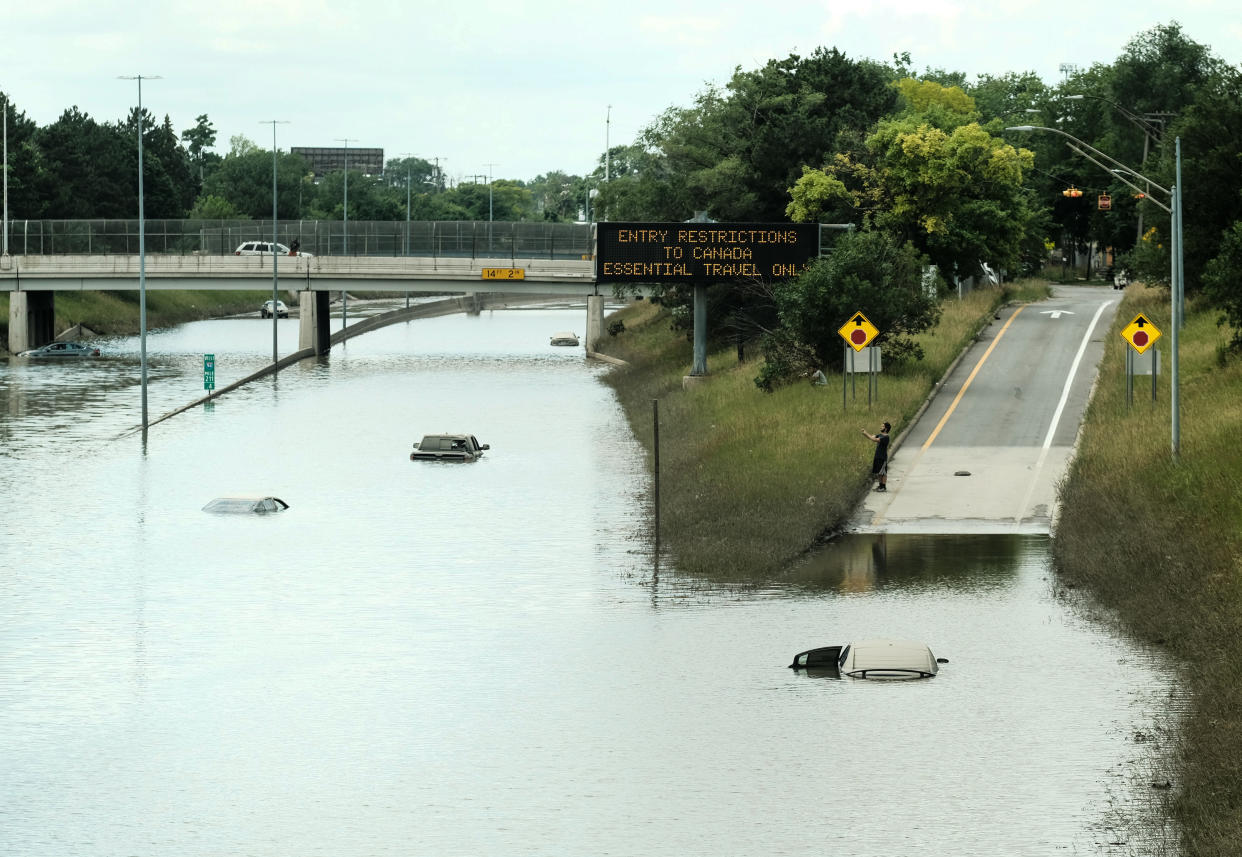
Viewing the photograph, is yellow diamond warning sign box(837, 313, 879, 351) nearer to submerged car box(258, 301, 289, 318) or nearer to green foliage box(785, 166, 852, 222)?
green foliage box(785, 166, 852, 222)

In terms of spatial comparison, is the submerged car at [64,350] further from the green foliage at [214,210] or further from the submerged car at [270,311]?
the green foliage at [214,210]

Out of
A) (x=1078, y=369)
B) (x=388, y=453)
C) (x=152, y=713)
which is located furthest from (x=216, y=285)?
(x=152, y=713)

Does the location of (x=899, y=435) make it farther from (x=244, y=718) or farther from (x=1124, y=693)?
(x=244, y=718)

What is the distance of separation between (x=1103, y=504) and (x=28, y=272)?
8096 cm

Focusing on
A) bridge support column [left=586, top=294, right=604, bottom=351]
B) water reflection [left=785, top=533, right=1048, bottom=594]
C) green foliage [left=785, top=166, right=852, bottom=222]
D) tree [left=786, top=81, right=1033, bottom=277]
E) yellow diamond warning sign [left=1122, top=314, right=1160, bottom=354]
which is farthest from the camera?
bridge support column [left=586, top=294, right=604, bottom=351]

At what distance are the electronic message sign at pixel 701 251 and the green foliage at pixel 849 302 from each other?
5226 millimetres

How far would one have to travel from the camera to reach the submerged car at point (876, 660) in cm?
3014

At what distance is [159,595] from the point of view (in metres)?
38.2

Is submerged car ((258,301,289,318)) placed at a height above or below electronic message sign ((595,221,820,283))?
below

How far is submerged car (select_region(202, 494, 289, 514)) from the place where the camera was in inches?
1929

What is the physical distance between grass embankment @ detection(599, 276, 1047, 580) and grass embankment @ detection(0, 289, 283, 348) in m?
58.3

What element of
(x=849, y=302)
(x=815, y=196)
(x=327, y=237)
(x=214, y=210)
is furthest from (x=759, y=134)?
(x=214, y=210)

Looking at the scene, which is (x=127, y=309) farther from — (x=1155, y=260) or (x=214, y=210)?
(x=1155, y=260)

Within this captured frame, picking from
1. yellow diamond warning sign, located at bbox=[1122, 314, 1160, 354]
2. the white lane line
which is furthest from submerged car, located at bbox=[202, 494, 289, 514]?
yellow diamond warning sign, located at bbox=[1122, 314, 1160, 354]
